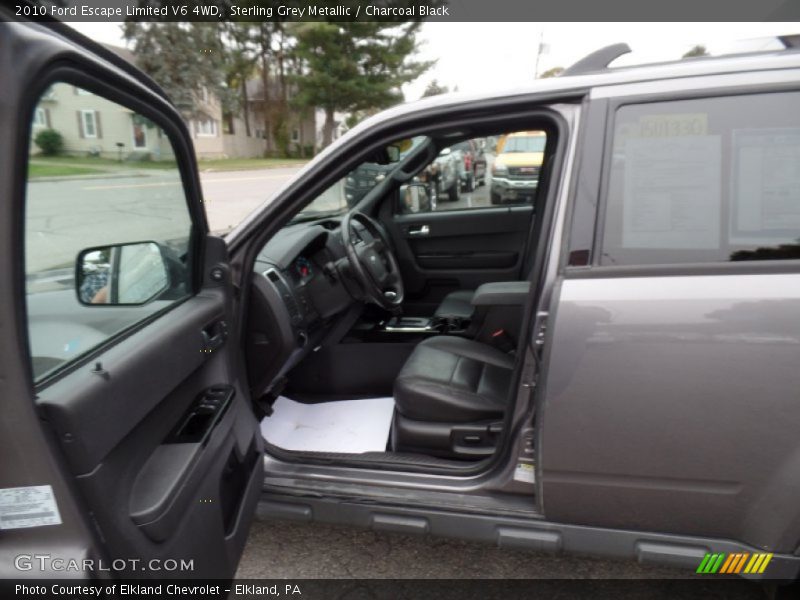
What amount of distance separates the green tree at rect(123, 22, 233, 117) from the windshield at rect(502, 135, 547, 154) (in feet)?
46.9

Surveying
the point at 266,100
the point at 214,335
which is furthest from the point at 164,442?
the point at 266,100

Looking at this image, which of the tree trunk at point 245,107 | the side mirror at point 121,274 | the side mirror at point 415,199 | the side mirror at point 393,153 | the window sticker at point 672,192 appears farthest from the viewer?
the tree trunk at point 245,107

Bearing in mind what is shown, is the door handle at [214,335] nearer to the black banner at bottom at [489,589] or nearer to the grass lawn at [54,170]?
the grass lawn at [54,170]

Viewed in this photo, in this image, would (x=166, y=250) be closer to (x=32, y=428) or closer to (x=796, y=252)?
(x=32, y=428)

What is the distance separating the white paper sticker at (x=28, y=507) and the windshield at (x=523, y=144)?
9327 millimetres

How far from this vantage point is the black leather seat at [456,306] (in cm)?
336

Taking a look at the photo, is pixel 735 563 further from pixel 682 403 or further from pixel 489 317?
pixel 489 317

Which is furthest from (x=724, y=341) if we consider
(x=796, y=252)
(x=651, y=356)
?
(x=796, y=252)

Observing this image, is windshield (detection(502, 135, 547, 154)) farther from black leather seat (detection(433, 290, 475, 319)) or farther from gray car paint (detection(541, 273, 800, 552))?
gray car paint (detection(541, 273, 800, 552))

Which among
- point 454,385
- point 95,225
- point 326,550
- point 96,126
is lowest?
point 326,550

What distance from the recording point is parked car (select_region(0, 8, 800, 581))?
3.41ft

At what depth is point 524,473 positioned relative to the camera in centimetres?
167

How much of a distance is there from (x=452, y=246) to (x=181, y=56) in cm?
2144


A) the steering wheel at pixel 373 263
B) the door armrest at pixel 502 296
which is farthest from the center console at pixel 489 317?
the steering wheel at pixel 373 263
